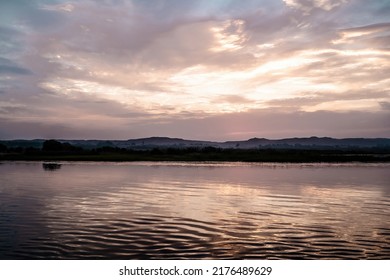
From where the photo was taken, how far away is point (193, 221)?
13547 mm

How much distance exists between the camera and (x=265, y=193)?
20266 millimetres

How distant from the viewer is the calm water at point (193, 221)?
10.2m

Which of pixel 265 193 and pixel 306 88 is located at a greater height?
pixel 306 88

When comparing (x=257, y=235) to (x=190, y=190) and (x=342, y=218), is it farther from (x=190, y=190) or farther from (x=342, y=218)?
(x=190, y=190)

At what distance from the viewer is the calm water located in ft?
33.5

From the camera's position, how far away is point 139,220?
13516 mm
